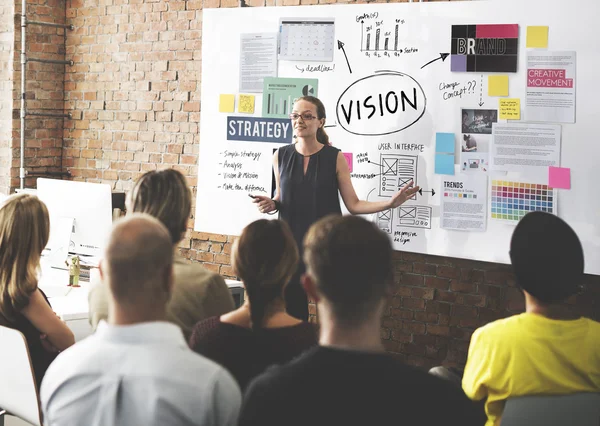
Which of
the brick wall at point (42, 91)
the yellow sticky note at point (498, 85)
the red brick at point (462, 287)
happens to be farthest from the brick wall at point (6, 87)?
the yellow sticky note at point (498, 85)

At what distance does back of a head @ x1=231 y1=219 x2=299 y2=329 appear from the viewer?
2016mm

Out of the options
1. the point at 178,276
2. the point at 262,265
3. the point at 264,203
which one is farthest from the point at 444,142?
the point at 262,265

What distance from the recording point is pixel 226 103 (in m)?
4.93

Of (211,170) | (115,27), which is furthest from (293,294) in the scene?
(115,27)

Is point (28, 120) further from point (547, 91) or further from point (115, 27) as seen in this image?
point (547, 91)

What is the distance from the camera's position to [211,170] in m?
5.03

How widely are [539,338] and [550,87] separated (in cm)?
219

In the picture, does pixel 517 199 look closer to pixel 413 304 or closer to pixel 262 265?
pixel 413 304

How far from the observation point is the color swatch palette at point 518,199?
151 inches

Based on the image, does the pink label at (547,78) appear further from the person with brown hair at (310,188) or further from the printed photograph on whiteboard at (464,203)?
the person with brown hair at (310,188)

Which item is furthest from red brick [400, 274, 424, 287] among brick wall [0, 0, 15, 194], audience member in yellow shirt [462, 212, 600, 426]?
brick wall [0, 0, 15, 194]

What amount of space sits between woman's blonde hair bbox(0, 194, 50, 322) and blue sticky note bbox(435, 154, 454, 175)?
2253 mm

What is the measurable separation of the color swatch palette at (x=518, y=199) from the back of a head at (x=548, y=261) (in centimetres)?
182

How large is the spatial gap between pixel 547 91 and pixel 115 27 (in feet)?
11.3
